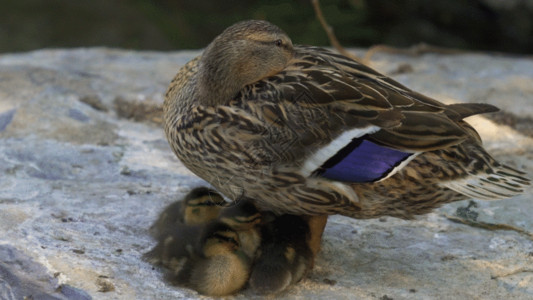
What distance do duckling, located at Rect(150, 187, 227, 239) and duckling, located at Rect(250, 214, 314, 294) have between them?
244 millimetres

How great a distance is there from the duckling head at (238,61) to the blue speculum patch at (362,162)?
20.7 inches

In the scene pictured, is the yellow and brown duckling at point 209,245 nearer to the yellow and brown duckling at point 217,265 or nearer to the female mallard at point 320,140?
the yellow and brown duckling at point 217,265

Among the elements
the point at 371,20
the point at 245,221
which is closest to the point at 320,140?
the point at 245,221

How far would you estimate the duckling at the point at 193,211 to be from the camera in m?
3.74

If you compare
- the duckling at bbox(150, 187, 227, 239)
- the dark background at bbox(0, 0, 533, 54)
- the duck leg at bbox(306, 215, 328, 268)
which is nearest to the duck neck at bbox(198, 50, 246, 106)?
the duckling at bbox(150, 187, 227, 239)

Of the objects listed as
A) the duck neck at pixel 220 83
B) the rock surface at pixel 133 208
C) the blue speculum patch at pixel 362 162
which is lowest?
the rock surface at pixel 133 208

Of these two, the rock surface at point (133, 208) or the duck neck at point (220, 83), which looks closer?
the rock surface at point (133, 208)

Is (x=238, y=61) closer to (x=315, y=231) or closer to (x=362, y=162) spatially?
(x=362, y=162)

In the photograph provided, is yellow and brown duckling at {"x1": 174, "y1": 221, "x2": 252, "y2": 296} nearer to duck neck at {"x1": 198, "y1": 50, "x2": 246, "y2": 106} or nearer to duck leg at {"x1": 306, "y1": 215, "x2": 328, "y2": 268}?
duck leg at {"x1": 306, "y1": 215, "x2": 328, "y2": 268}

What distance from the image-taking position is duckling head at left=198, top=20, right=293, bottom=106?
367cm

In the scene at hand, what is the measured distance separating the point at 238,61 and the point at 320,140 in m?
0.53

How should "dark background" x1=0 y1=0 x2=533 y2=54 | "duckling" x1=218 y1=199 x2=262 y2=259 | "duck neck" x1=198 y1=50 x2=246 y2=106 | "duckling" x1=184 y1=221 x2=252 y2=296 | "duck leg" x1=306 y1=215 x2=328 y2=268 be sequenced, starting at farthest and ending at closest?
"dark background" x1=0 y1=0 x2=533 y2=54 → "duck leg" x1=306 y1=215 x2=328 y2=268 → "duck neck" x1=198 y1=50 x2=246 y2=106 → "duckling" x1=218 y1=199 x2=262 y2=259 → "duckling" x1=184 y1=221 x2=252 y2=296

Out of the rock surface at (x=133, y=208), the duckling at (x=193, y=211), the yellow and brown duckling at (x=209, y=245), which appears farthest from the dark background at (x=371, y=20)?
the yellow and brown duckling at (x=209, y=245)

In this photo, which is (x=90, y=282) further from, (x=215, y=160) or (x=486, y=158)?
A: (x=486, y=158)
